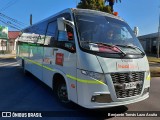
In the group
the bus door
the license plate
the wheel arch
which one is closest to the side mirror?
the bus door

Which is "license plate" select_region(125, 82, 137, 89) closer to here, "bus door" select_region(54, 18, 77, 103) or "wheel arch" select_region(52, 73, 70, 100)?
"bus door" select_region(54, 18, 77, 103)

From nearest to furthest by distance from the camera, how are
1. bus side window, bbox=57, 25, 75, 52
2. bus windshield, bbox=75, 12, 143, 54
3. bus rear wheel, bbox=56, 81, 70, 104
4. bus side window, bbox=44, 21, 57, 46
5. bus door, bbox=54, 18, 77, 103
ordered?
bus windshield, bbox=75, 12, 143, 54, bus door, bbox=54, 18, 77, 103, bus side window, bbox=57, 25, 75, 52, bus rear wheel, bbox=56, 81, 70, 104, bus side window, bbox=44, 21, 57, 46

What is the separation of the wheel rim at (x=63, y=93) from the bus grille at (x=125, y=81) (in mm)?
1719

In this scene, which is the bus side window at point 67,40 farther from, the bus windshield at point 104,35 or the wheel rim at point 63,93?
the wheel rim at point 63,93

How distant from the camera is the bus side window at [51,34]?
7.38 m

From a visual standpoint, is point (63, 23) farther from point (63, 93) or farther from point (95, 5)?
point (95, 5)

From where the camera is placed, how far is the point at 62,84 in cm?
673

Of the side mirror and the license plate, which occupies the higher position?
the side mirror

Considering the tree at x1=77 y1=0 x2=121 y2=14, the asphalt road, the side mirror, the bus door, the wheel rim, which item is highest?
the tree at x1=77 y1=0 x2=121 y2=14

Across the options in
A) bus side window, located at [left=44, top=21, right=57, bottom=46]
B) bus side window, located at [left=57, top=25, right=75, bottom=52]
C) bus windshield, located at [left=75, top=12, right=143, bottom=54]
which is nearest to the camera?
bus windshield, located at [left=75, top=12, right=143, bottom=54]

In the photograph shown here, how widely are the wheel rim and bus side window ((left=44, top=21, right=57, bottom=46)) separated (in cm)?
145

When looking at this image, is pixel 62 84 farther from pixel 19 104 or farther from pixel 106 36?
pixel 106 36

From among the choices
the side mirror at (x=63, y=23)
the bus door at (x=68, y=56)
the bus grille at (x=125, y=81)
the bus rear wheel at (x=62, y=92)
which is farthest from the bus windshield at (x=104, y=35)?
the bus rear wheel at (x=62, y=92)

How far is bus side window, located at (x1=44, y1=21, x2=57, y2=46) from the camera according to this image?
7.38 metres
